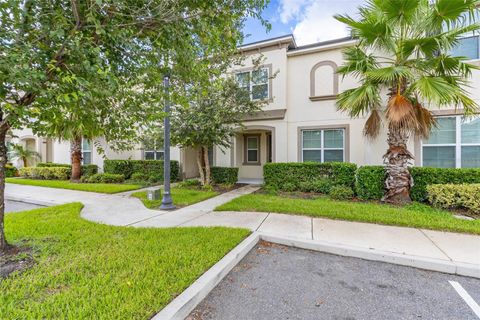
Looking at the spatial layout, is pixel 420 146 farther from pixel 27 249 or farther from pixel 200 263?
pixel 27 249

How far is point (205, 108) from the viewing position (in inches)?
345

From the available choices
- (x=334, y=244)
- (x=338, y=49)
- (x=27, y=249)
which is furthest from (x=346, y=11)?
(x=27, y=249)

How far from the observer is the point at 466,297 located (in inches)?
115

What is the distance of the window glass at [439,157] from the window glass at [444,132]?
0.89 feet

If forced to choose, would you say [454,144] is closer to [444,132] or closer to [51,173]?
[444,132]

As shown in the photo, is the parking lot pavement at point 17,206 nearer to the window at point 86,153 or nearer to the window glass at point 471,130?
the window at point 86,153

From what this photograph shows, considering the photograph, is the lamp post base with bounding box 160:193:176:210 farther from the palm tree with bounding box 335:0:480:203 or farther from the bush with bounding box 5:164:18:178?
the bush with bounding box 5:164:18:178

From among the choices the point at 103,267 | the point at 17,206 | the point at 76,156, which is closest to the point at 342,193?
the point at 103,267

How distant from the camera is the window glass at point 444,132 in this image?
26.5ft

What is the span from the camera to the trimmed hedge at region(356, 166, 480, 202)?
6.91m

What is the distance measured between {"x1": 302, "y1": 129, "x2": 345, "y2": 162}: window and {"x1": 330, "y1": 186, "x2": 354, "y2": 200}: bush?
7.18 feet

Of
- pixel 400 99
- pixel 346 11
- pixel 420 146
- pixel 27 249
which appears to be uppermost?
pixel 346 11

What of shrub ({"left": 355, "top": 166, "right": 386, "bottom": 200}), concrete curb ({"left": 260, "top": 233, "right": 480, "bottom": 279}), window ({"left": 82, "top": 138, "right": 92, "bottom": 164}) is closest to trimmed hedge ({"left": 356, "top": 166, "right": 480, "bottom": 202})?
shrub ({"left": 355, "top": 166, "right": 386, "bottom": 200})

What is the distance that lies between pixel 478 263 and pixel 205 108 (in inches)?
318
